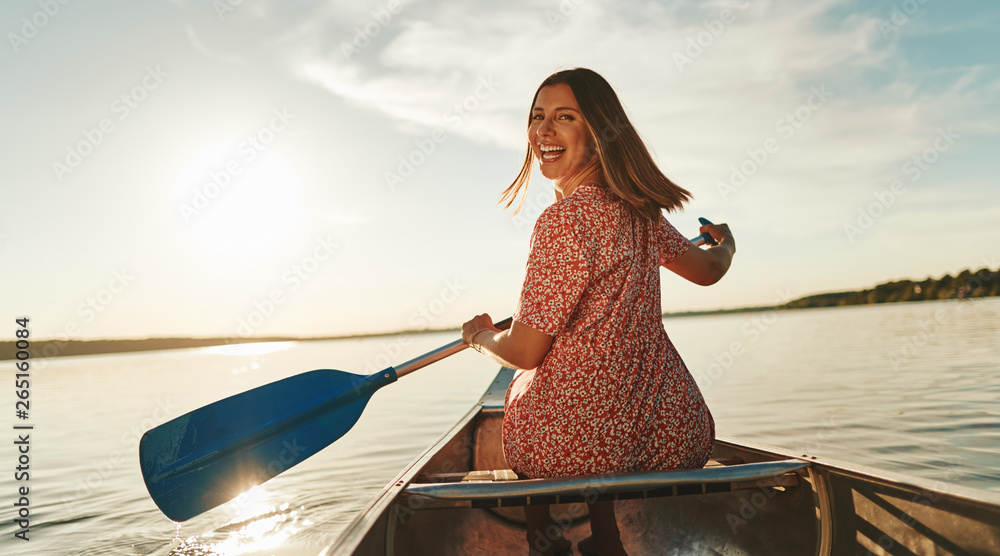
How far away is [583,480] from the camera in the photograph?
1.62 metres

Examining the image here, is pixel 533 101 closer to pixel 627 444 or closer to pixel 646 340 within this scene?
pixel 646 340

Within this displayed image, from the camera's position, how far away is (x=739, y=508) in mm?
2277

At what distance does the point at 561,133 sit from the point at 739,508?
1545 mm

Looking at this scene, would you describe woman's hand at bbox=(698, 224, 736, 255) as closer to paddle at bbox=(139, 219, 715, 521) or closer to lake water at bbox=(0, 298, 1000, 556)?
paddle at bbox=(139, 219, 715, 521)

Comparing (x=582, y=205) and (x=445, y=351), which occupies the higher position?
(x=582, y=205)

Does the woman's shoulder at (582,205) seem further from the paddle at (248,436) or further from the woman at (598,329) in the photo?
the paddle at (248,436)

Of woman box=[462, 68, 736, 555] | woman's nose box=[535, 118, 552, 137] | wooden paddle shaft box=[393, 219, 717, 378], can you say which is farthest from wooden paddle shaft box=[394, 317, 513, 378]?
woman's nose box=[535, 118, 552, 137]

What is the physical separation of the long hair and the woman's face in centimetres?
3

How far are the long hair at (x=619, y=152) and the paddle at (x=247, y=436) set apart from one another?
1.05 meters

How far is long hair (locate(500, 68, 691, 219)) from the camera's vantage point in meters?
1.84

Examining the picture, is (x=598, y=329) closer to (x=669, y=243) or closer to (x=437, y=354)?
(x=669, y=243)

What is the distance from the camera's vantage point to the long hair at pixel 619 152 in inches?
72.4

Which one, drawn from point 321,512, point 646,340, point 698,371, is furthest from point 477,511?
point 698,371

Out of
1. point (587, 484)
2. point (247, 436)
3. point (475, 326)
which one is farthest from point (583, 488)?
point (247, 436)
